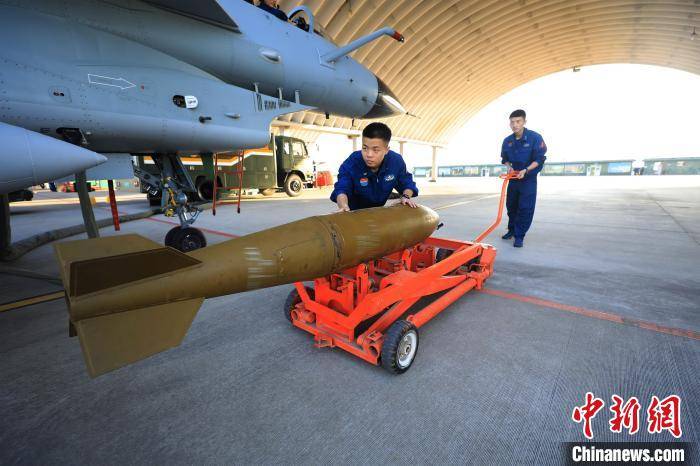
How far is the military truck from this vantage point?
11586 millimetres

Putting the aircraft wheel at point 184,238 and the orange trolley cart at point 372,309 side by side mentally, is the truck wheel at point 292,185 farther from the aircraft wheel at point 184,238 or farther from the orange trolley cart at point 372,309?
the orange trolley cart at point 372,309

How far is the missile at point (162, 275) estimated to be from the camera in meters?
1.17

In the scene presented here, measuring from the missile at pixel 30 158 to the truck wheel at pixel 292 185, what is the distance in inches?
506

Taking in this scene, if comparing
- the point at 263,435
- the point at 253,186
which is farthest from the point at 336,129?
the point at 263,435

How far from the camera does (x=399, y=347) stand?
1.85 m

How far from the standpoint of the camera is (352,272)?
2.51 m

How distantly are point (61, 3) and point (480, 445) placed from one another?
16.6 ft

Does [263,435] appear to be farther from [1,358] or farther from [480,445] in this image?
[1,358]

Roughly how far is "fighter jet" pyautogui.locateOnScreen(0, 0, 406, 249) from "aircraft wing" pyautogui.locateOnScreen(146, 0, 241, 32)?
0.01m

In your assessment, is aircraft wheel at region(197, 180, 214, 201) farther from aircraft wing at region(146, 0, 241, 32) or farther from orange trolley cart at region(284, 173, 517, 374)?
orange trolley cart at region(284, 173, 517, 374)

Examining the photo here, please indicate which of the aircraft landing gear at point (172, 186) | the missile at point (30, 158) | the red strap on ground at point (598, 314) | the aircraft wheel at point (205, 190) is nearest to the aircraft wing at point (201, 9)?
the aircraft landing gear at point (172, 186)

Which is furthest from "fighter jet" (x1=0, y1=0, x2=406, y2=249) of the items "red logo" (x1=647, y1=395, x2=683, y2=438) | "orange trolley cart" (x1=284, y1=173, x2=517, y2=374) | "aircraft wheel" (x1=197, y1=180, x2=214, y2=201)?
"aircraft wheel" (x1=197, y1=180, x2=214, y2=201)

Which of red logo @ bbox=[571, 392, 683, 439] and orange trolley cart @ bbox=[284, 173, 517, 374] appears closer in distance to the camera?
red logo @ bbox=[571, 392, 683, 439]

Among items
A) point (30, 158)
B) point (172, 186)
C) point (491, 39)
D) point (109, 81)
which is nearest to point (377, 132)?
point (30, 158)
